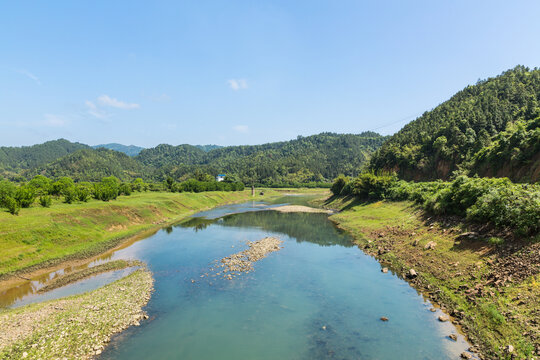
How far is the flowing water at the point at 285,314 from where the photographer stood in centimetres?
1844

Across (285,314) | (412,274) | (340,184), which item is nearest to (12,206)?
(285,314)

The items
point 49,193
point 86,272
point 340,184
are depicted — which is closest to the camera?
point 86,272

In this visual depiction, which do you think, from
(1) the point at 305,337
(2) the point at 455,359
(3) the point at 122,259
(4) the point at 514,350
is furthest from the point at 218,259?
(4) the point at 514,350

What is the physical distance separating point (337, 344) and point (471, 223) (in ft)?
A: 82.0

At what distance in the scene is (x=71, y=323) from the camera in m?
21.1

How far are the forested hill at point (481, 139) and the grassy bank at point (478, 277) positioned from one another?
28.2m

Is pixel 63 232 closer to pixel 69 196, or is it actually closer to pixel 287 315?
pixel 69 196

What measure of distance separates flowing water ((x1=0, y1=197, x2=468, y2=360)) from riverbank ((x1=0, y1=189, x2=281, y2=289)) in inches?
291

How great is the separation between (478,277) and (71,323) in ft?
113

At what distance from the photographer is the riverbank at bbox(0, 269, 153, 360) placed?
18.1 metres

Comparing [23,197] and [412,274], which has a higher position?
[23,197]

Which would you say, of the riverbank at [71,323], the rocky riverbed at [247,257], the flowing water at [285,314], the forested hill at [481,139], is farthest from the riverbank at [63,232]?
the forested hill at [481,139]

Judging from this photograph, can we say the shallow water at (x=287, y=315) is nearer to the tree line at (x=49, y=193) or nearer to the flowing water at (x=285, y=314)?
the flowing water at (x=285, y=314)

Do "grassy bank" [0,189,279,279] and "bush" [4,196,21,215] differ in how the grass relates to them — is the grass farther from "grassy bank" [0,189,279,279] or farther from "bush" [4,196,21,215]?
"bush" [4,196,21,215]
